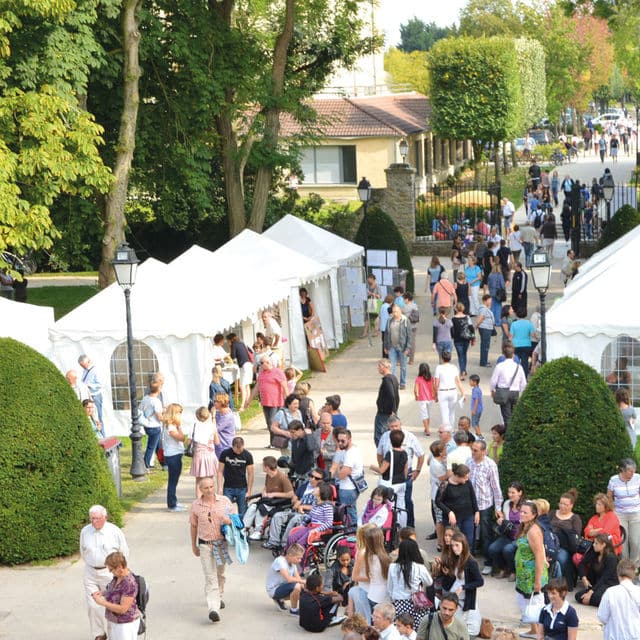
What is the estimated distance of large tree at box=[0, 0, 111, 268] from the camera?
24562 millimetres

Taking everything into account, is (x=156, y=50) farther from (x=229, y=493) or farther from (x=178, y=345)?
(x=229, y=493)

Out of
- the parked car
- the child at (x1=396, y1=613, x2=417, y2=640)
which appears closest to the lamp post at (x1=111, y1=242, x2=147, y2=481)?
the child at (x1=396, y1=613, x2=417, y2=640)

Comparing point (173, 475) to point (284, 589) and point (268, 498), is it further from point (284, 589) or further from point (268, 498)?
point (284, 589)

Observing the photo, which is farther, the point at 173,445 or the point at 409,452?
the point at 173,445

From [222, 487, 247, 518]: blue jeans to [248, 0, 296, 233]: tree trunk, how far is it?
1901cm

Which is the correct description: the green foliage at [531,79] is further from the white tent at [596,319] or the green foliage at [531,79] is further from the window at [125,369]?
the window at [125,369]

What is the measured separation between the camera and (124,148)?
2756cm

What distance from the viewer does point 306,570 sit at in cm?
1326

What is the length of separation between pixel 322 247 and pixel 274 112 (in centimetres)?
635

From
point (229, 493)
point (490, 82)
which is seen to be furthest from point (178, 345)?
point (490, 82)

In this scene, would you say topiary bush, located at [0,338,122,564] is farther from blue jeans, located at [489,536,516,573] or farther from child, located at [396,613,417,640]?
child, located at [396,613,417,640]

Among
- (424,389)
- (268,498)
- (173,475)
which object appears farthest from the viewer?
(424,389)

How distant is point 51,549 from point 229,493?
2127 millimetres

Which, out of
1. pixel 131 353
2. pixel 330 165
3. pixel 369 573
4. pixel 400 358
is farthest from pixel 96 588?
pixel 330 165
